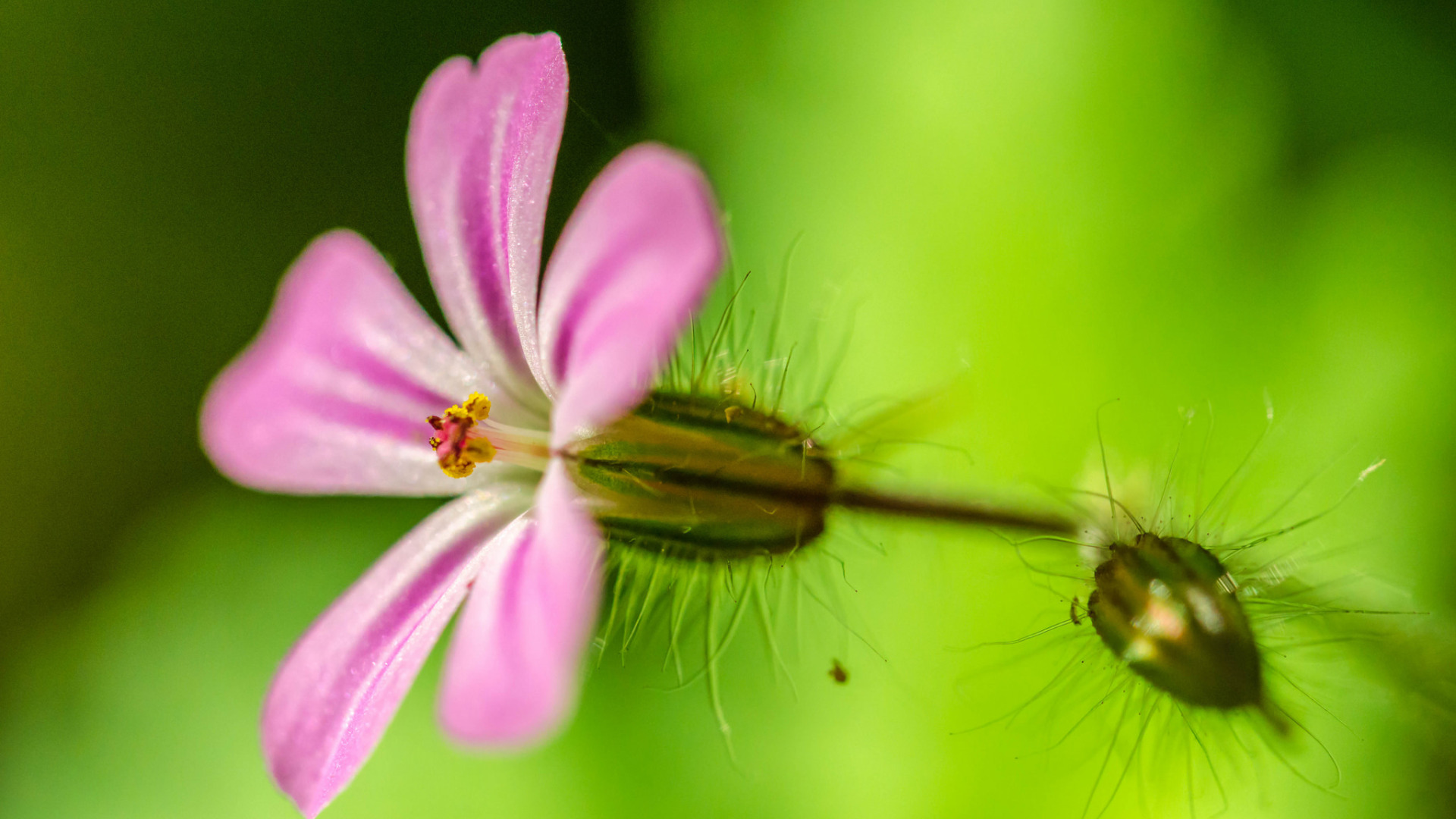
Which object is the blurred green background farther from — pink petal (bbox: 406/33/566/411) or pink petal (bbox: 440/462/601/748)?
pink petal (bbox: 440/462/601/748)

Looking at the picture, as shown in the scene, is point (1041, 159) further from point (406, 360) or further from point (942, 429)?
point (406, 360)

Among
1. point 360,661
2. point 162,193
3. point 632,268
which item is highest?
point 632,268

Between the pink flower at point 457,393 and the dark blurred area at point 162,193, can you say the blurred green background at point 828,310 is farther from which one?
the pink flower at point 457,393

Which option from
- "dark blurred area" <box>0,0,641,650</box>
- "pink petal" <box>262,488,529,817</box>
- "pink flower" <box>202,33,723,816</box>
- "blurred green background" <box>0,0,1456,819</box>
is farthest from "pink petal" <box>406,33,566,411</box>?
"dark blurred area" <box>0,0,641,650</box>

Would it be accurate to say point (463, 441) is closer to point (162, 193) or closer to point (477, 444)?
point (477, 444)

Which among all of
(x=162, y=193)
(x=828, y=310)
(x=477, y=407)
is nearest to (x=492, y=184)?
(x=477, y=407)

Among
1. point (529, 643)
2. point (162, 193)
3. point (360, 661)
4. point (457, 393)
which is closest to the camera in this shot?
point (529, 643)

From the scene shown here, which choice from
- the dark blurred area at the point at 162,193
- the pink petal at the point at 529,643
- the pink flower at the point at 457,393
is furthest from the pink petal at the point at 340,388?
the dark blurred area at the point at 162,193
